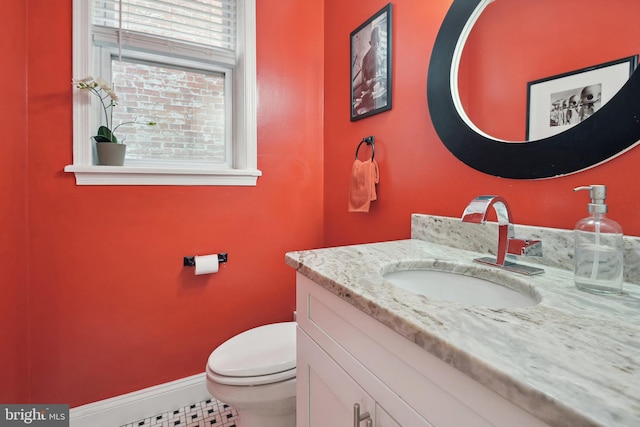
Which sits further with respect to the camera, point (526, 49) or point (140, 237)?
point (140, 237)

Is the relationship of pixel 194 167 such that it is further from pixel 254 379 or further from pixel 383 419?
pixel 383 419

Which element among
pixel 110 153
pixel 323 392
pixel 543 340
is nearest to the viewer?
pixel 543 340

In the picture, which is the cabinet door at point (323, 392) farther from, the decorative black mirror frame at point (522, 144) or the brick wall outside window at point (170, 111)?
the brick wall outside window at point (170, 111)

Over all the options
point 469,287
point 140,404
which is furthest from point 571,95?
point 140,404

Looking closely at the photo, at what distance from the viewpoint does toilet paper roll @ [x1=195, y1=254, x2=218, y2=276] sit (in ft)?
4.83

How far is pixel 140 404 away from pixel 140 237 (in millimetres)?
798

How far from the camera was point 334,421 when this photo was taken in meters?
0.68

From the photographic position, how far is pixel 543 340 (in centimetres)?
40

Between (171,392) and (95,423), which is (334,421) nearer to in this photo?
(171,392)

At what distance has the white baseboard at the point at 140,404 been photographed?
134 centimetres

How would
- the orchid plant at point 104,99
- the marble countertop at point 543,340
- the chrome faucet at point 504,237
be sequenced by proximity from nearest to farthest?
the marble countertop at point 543,340, the chrome faucet at point 504,237, the orchid plant at point 104,99

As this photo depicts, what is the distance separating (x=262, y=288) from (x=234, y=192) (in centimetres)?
56

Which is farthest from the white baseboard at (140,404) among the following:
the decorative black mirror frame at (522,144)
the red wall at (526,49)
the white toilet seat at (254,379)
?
the red wall at (526,49)

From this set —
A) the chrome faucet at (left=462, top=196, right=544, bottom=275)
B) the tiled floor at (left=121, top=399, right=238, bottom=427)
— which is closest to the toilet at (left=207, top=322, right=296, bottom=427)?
the tiled floor at (left=121, top=399, right=238, bottom=427)
